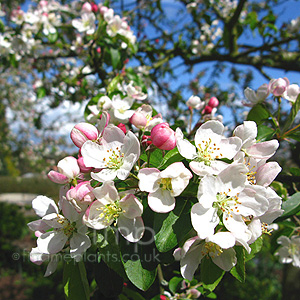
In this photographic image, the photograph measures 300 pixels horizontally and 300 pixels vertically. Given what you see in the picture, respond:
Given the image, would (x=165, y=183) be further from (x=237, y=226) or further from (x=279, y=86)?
(x=279, y=86)

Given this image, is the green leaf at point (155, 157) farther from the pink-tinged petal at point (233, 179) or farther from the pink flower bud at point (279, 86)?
the pink flower bud at point (279, 86)

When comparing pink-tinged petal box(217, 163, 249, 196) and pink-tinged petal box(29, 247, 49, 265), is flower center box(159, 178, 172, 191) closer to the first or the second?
pink-tinged petal box(217, 163, 249, 196)

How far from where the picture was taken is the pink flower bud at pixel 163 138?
702mm

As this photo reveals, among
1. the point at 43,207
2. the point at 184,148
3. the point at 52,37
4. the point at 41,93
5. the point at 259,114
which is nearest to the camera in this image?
the point at 184,148

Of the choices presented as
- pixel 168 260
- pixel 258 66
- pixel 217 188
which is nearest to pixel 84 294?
pixel 168 260

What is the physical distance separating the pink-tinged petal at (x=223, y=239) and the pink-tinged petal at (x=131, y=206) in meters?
0.18

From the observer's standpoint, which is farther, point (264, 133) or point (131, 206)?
point (264, 133)

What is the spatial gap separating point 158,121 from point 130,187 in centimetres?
28

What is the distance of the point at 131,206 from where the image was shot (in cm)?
66

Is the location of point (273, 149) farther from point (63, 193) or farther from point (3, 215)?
point (3, 215)

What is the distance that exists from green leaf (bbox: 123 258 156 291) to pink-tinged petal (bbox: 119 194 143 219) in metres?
0.13

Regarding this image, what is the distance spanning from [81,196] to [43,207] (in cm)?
22

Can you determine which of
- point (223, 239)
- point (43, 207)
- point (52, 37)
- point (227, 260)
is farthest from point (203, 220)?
point (52, 37)

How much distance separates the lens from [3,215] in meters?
6.62
